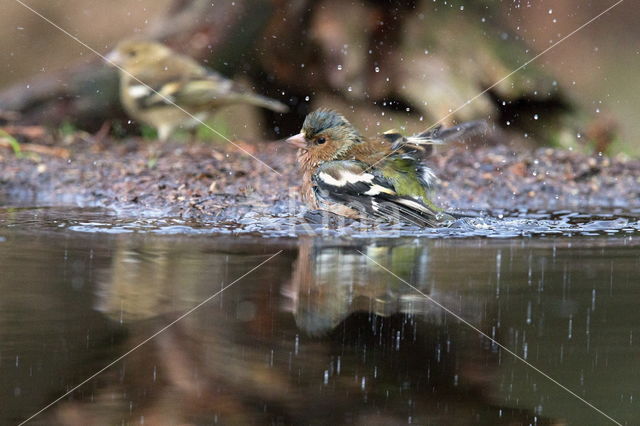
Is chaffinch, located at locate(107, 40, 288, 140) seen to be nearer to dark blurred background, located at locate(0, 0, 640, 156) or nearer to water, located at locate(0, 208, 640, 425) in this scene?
dark blurred background, located at locate(0, 0, 640, 156)

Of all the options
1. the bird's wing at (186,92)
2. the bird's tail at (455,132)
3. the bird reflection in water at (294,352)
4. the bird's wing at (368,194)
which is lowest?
the bird reflection in water at (294,352)

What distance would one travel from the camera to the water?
2.63 metres

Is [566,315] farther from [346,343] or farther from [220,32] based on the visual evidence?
[220,32]

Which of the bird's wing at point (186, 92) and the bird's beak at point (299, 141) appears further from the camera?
the bird's wing at point (186, 92)

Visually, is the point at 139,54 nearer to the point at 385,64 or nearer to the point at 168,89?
the point at 168,89

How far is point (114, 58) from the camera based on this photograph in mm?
9109

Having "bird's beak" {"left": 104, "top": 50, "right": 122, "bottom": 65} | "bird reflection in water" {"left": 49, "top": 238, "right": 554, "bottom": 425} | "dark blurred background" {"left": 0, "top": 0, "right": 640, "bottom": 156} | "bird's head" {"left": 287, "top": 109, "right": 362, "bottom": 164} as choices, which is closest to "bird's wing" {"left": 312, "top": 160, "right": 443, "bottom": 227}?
"bird's head" {"left": 287, "top": 109, "right": 362, "bottom": 164}

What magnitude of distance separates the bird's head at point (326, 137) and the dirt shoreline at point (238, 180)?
400mm

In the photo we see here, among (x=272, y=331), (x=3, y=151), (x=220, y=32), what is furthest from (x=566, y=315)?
(x=220, y=32)

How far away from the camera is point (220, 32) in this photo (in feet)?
30.3

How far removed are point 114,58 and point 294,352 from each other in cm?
662

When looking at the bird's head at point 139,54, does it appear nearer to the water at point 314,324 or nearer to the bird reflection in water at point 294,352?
the water at point 314,324

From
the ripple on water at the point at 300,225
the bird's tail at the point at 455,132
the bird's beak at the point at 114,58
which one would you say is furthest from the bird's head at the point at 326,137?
the bird's beak at the point at 114,58

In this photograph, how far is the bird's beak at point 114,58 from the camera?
9062 mm
